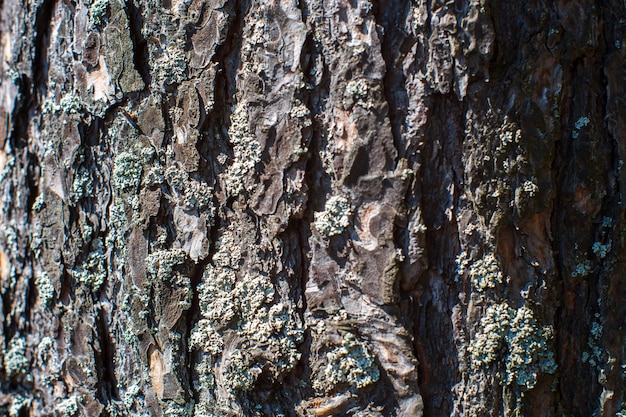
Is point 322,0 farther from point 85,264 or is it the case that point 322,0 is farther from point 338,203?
point 85,264

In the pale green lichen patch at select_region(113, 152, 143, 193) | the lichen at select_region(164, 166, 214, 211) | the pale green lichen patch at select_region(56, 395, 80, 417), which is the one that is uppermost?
the pale green lichen patch at select_region(113, 152, 143, 193)

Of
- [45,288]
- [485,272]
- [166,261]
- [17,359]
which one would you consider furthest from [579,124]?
[17,359]

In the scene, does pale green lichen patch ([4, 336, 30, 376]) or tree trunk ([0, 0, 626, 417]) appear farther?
pale green lichen patch ([4, 336, 30, 376])

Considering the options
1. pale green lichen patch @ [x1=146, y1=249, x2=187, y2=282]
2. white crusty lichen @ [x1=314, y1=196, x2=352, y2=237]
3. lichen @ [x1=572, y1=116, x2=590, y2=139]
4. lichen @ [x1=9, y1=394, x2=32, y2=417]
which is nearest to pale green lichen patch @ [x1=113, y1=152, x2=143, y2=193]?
pale green lichen patch @ [x1=146, y1=249, x2=187, y2=282]

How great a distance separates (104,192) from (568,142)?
112 cm

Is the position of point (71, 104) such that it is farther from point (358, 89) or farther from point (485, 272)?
point (485, 272)

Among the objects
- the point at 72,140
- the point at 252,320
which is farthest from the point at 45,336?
the point at 252,320

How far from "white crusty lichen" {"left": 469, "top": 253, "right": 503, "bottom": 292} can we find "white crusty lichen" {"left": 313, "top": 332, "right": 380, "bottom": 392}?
11.2 inches

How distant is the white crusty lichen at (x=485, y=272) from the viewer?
1.21 meters

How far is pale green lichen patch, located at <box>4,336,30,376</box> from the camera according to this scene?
1.57 m

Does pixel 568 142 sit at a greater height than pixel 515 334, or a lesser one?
greater

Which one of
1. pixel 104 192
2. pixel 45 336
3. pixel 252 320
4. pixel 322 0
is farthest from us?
pixel 45 336

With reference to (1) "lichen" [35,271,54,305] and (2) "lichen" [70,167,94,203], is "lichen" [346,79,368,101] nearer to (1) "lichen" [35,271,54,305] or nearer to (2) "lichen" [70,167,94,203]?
(2) "lichen" [70,167,94,203]

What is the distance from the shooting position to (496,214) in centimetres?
120
